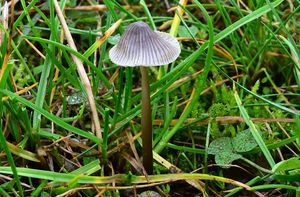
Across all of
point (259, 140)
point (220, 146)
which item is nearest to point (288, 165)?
point (259, 140)

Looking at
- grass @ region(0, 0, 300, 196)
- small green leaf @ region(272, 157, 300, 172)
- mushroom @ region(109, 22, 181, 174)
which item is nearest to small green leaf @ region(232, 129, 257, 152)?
grass @ region(0, 0, 300, 196)

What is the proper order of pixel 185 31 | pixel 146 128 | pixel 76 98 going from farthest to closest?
pixel 185 31, pixel 76 98, pixel 146 128

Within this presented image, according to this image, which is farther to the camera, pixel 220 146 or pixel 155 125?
pixel 155 125

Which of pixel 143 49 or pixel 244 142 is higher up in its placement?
pixel 143 49

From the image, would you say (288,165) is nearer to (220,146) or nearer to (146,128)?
(220,146)

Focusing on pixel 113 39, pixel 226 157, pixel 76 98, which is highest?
pixel 113 39

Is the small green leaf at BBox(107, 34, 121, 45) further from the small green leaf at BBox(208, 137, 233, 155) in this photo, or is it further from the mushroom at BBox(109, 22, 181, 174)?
the small green leaf at BBox(208, 137, 233, 155)
